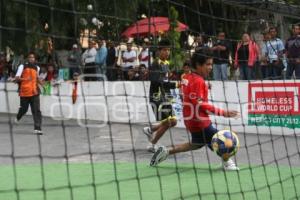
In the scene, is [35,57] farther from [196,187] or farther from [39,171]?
[196,187]

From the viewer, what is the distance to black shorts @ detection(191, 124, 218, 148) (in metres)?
7.77

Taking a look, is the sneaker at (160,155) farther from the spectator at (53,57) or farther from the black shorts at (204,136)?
the spectator at (53,57)

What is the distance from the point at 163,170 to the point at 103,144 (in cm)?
295

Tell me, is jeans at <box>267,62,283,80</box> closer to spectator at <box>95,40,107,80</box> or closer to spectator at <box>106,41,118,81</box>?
spectator at <box>106,41,118,81</box>

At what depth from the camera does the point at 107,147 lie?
1032 centimetres

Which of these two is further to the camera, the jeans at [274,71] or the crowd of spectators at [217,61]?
the jeans at [274,71]

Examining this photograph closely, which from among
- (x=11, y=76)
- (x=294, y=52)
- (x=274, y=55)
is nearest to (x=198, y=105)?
(x=274, y=55)

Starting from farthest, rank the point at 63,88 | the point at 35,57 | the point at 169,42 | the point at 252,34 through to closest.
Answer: the point at 63,88 → the point at 252,34 → the point at 169,42 → the point at 35,57

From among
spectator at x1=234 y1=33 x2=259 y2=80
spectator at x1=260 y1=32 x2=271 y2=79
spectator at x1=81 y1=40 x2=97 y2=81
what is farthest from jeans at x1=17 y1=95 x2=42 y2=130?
spectator at x1=260 y1=32 x2=271 y2=79

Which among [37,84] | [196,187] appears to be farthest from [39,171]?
[37,84]

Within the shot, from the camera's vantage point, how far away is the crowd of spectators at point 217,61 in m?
10.3

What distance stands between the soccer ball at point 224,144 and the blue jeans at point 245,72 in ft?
15.4

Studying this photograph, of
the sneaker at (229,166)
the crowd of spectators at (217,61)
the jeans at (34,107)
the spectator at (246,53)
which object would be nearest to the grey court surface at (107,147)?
the jeans at (34,107)

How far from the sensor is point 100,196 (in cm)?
613
